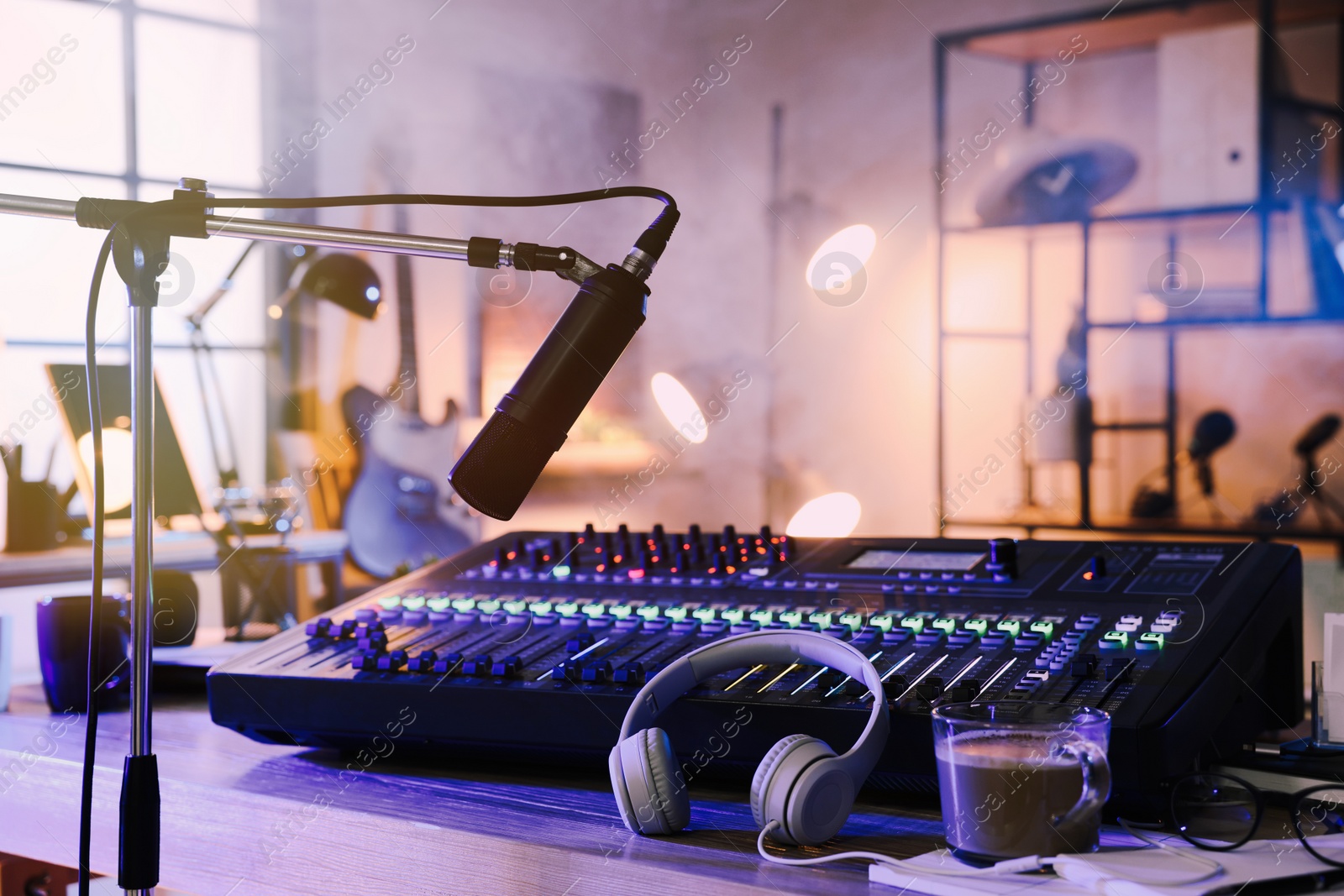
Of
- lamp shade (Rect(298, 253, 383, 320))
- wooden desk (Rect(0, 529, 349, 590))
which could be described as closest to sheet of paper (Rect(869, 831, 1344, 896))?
lamp shade (Rect(298, 253, 383, 320))

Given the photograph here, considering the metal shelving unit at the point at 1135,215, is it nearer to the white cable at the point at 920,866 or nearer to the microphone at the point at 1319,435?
the microphone at the point at 1319,435

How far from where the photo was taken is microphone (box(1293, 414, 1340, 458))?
158 inches

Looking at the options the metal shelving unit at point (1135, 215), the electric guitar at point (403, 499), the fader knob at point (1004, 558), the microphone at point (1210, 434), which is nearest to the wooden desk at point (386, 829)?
the fader knob at point (1004, 558)

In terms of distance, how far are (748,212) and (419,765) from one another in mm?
4206

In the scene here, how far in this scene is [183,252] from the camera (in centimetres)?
390

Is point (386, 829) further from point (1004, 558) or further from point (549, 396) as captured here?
point (1004, 558)

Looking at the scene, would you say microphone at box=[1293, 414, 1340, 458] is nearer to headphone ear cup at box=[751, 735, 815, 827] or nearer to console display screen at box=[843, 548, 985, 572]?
console display screen at box=[843, 548, 985, 572]

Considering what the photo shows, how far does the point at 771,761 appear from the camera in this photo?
618mm

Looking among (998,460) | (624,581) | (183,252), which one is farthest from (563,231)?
(624,581)

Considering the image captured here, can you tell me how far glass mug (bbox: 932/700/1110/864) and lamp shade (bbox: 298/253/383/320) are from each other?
1416 millimetres

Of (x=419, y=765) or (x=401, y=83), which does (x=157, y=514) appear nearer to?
(x=419, y=765)

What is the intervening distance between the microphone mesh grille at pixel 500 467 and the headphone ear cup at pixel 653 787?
0.14 metres

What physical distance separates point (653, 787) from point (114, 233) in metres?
0.41

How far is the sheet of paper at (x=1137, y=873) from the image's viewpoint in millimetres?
526
